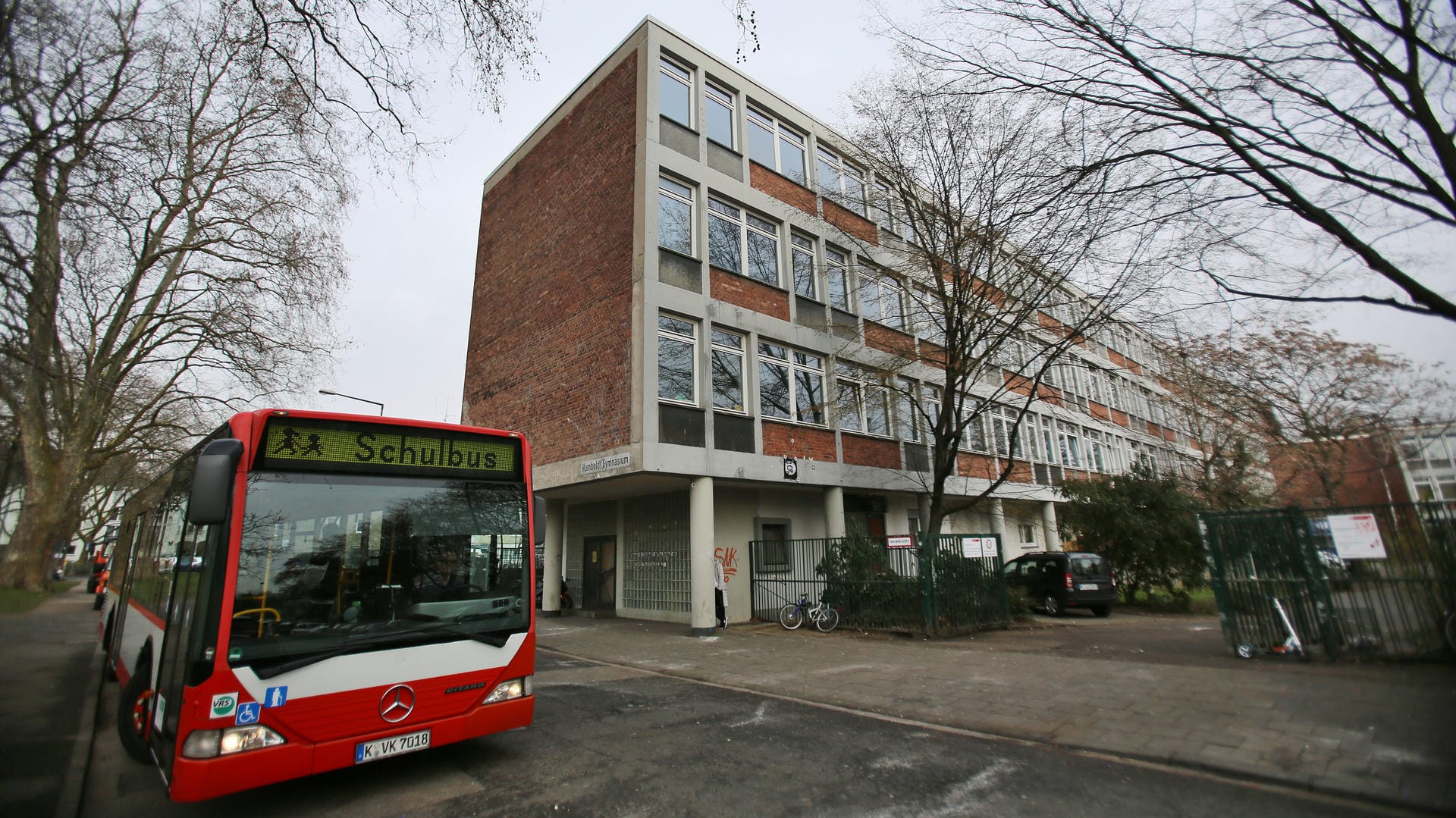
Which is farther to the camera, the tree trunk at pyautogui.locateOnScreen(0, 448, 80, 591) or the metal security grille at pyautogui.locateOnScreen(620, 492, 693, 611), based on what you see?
the tree trunk at pyautogui.locateOnScreen(0, 448, 80, 591)

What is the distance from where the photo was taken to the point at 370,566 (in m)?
4.47

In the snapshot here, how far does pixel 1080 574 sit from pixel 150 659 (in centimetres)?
1788

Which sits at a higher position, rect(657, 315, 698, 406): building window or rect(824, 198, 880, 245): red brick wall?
rect(824, 198, 880, 245): red brick wall

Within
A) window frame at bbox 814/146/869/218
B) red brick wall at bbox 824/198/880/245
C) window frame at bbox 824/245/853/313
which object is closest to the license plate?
window frame at bbox 824/245/853/313

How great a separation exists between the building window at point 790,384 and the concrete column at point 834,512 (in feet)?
5.67

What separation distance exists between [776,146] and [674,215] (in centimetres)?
498

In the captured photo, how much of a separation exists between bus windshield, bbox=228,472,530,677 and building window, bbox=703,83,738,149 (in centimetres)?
1392

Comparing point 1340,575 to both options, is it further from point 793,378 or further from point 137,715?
point 137,715

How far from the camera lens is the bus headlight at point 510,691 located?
4828 millimetres

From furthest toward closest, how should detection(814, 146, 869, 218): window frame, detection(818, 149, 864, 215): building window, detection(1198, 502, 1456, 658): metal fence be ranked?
detection(818, 149, 864, 215): building window → detection(814, 146, 869, 218): window frame → detection(1198, 502, 1456, 658): metal fence

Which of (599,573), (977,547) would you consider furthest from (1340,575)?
(599,573)

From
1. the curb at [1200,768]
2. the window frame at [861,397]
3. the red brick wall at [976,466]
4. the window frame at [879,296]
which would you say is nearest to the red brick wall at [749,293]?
the window frame at [861,397]

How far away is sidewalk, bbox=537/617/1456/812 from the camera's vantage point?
4586 mm

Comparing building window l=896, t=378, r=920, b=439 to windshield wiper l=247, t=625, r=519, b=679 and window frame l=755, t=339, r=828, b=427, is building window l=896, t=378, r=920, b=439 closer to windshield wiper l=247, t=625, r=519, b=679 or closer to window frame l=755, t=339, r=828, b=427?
window frame l=755, t=339, r=828, b=427
